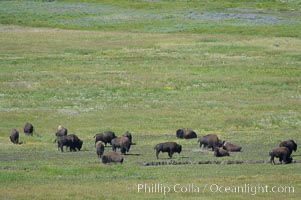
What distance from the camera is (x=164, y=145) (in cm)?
3556

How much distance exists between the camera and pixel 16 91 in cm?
5691

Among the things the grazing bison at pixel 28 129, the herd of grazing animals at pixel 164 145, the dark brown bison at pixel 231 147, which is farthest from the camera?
the grazing bison at pixel 28 129

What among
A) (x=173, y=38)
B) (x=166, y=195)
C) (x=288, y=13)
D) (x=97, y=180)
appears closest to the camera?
(x=166, y=195)

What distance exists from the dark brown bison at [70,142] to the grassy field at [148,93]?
51 cm

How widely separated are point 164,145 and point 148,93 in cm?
2186

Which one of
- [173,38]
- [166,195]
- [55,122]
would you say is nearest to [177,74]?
[55,122]

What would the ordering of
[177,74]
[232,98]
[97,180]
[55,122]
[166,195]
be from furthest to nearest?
[177,74], [232,98], [55,122], [97,180], [166,195]

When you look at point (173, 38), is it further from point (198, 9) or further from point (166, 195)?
point (166, 195)

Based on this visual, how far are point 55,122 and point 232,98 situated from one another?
1358 cm

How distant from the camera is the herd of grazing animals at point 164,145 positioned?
3362cm

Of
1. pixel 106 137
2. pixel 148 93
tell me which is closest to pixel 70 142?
pixel 106 137

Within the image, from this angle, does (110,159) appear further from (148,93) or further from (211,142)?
(148,93)

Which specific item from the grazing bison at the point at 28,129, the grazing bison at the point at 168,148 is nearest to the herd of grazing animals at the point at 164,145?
the grazing bison at the point at 168,148

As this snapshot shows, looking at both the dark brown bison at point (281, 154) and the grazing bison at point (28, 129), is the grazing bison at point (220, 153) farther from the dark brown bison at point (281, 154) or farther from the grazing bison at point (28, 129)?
the grazing bison at point (28, 129)
